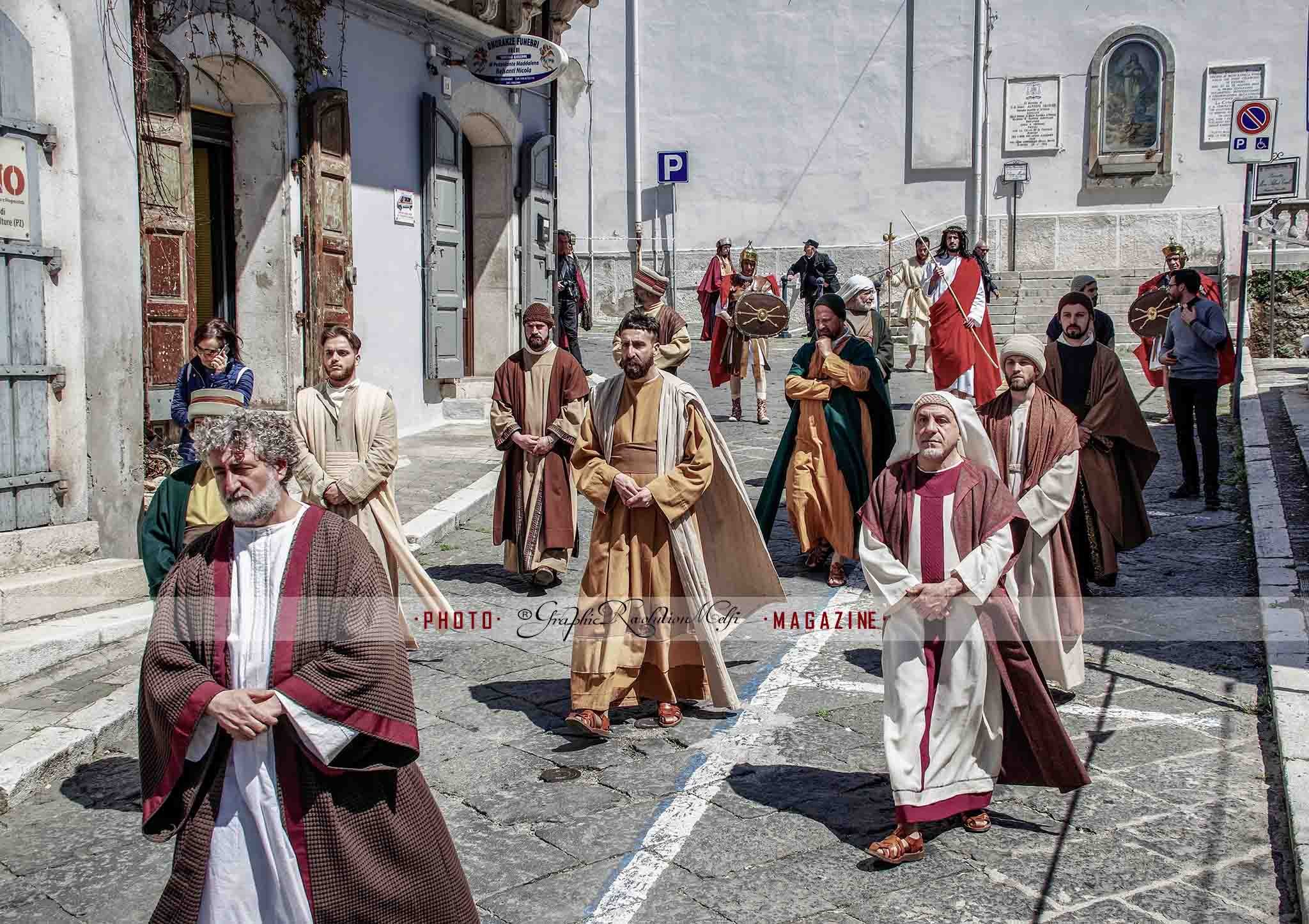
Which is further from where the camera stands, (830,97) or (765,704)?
(830,97)

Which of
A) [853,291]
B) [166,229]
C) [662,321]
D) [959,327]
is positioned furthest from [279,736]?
[959,327]

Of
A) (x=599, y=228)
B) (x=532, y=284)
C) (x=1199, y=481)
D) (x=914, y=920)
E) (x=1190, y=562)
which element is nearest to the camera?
(x=914, y=920)

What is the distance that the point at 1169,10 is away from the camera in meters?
25.8

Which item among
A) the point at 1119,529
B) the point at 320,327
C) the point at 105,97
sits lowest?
the point at 1119,529

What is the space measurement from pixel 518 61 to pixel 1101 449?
7.59 metres

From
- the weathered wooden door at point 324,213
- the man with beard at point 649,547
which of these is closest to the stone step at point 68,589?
the man with beard at point 649,547

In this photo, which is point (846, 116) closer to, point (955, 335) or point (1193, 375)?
point (955, 335)

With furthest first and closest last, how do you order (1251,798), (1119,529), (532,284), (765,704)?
(532,284)
(1119,529)
(765,704)
(1251,798)

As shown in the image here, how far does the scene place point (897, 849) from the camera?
4609mm

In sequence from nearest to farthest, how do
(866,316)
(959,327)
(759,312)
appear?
(866,316), (759,312), (959,327)

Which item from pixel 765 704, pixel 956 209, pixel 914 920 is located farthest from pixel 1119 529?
pixel 956 209

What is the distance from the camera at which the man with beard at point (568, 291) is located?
51.5ft

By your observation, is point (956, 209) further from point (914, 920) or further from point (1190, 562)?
point (914, 920)

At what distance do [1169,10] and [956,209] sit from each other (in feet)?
16.7
